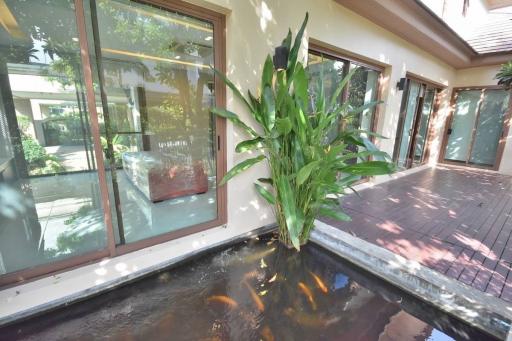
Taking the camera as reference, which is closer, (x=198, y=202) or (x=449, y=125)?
(x=198, y=202)

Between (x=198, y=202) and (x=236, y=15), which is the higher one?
(x=236, y=15)

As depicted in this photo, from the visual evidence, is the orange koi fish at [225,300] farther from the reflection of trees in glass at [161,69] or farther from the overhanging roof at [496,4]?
the overhanging roof at [496,4]

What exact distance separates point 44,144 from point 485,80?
9.86 m

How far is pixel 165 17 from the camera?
2.23 meters

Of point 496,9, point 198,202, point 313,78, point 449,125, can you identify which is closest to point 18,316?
point 198,202

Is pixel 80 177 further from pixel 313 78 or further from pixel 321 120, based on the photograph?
pixel 313 78

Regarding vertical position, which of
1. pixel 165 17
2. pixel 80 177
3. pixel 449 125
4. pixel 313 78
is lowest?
pixel 80 177

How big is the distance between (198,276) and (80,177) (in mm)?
1382

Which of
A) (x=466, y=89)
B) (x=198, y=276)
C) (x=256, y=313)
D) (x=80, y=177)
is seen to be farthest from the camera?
(x=466, y=89)

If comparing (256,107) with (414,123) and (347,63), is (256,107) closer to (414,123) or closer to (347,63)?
(347,63)

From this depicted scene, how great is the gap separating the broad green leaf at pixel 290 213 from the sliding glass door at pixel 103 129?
0.83m

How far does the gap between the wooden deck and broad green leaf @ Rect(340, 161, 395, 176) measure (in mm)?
1022

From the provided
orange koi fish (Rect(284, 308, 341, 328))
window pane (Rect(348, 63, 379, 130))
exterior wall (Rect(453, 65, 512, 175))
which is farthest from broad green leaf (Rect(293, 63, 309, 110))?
exterior wall (Rect(453, 65, 512, 175))

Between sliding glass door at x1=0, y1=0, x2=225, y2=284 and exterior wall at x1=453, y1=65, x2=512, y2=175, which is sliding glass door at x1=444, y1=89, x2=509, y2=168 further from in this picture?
sliding glass door at x1=0, y1=0, x2=225, y2=284
